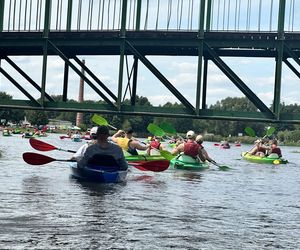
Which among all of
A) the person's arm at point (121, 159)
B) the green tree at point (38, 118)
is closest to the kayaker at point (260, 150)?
the person's arm at point (121, 159)

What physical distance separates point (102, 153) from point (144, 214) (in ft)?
15.4

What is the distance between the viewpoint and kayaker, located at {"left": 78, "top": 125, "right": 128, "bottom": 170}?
17406 mm

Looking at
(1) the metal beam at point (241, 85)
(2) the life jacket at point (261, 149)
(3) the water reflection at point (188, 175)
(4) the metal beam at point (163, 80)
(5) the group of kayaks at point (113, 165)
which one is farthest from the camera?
(2) the life jacket at point (261, 149)

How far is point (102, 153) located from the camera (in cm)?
1792

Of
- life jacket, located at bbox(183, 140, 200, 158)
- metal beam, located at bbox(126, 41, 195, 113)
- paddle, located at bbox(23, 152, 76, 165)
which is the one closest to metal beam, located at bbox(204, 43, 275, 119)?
metal beam, located at bbox(126, 41, 195, 113)

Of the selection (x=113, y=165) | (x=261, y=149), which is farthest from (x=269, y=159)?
(x=113, y=165)

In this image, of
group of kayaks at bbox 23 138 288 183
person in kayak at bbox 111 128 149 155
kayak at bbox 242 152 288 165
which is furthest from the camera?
kayak at bbox 242 152 288 165

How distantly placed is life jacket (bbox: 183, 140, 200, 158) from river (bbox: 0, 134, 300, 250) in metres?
4.57

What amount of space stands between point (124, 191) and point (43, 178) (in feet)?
12.8

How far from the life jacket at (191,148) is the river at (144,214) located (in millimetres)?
4567

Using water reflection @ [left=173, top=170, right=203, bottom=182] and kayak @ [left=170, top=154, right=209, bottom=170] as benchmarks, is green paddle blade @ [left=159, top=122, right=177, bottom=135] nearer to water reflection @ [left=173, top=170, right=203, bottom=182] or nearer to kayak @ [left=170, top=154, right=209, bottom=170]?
kayak @ [left=170, top=154, right=209, bottom=170]

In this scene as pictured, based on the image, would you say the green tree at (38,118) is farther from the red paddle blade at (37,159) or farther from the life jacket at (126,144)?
the red paddle blade at (37,159)

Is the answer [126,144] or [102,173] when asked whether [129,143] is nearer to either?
[126,144]

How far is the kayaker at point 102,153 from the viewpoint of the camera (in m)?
17.4
